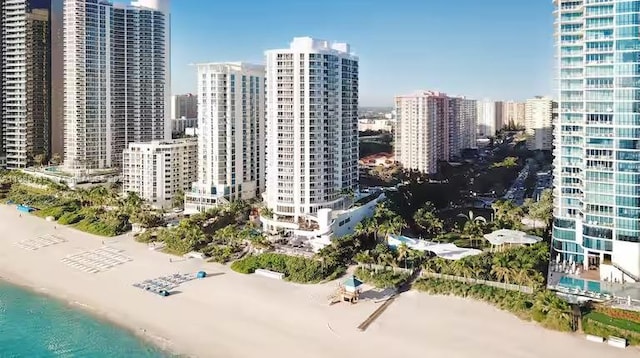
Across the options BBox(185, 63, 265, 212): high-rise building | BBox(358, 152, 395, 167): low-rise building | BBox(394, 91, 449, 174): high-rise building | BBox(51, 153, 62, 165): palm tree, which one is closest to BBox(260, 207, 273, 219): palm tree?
BBox(185, 63, 265, 212): high-rise building

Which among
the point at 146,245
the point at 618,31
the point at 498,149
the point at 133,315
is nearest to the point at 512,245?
the point at 618,31

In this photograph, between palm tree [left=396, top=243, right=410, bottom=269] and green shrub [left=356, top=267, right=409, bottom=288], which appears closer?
green shrub [left=356, top=267, right=409, bottom=288]

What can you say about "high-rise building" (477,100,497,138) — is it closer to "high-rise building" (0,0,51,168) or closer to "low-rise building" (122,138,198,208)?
"low-rise building" (122,138,198,208)

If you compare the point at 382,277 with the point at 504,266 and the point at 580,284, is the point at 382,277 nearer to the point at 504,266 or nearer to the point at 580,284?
the point at 504,266

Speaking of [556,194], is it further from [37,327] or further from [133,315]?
[37,327]

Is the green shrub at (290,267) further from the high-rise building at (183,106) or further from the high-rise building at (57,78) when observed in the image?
the high-rise building at (183,106)

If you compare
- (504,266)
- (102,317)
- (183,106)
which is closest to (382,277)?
(504,266)
